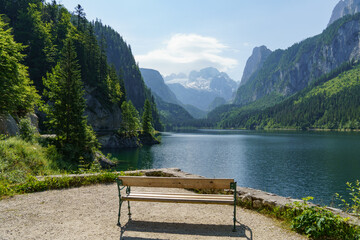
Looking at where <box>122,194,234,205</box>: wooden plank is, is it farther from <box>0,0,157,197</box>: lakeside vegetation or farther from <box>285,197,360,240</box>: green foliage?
<box>0,0,157,197</box>: lakeside vegetation

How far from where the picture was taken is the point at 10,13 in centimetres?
6719

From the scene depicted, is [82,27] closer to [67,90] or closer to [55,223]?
[67,90]

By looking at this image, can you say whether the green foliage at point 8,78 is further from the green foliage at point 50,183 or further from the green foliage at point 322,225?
the green foliage at point 322,225

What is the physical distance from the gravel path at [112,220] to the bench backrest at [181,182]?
1.25m

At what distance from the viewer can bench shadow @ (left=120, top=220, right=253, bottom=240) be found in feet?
21.4

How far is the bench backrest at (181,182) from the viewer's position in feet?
22.8

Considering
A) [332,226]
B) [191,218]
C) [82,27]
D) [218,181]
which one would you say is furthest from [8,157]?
[82,27]

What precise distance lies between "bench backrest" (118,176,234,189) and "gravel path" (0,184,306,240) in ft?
4.10

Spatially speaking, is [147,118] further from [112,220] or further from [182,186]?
[182,186]

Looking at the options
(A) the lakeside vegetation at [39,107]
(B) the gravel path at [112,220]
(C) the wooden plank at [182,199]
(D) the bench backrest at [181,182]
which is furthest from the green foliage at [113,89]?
(C) the wooden plank at [182,199]

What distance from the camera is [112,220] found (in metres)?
7.40

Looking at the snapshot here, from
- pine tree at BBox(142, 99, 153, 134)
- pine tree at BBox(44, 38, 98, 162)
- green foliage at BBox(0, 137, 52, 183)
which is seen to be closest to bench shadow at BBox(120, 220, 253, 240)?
green foliage at BBox(0, 137, 52, 183)

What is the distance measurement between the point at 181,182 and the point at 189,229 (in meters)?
1.41

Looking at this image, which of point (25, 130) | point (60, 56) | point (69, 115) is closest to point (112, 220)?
point (25, 130)
